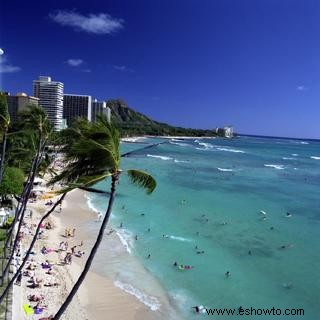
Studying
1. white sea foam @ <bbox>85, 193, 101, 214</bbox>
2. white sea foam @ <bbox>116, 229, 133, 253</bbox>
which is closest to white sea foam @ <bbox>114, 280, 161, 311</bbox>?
white sea foam @ <bbox>116, 229, 133, 253</bbox>

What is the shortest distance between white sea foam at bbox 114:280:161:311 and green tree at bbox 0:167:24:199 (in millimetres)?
11288

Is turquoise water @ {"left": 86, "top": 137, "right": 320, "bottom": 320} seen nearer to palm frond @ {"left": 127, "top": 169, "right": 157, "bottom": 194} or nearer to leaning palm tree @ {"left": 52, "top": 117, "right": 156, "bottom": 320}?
palm frond @ {"left": 127, "top": 169, "right": 157, "bottom": 194}

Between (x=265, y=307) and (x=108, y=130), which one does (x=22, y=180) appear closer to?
(x=265, y=307)

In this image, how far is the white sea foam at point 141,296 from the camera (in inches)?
809

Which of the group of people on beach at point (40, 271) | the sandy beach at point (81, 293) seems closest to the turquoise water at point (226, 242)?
the sandy beach at point (81, 293)

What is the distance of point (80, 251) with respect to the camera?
27.7 meters

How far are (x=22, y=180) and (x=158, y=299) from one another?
47.6ft

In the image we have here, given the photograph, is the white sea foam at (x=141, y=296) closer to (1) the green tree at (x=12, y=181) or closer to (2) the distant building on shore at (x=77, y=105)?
(1) the green tree at (x=12, y=181)

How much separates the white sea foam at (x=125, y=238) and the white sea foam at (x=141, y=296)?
5640mm

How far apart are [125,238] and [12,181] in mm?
8338

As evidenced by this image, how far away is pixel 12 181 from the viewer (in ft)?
99.8

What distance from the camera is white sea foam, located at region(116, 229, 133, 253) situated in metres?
29.5

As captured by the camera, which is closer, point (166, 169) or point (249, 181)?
point (249, 181)

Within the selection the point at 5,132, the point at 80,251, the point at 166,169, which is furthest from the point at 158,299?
the point at 166,169
